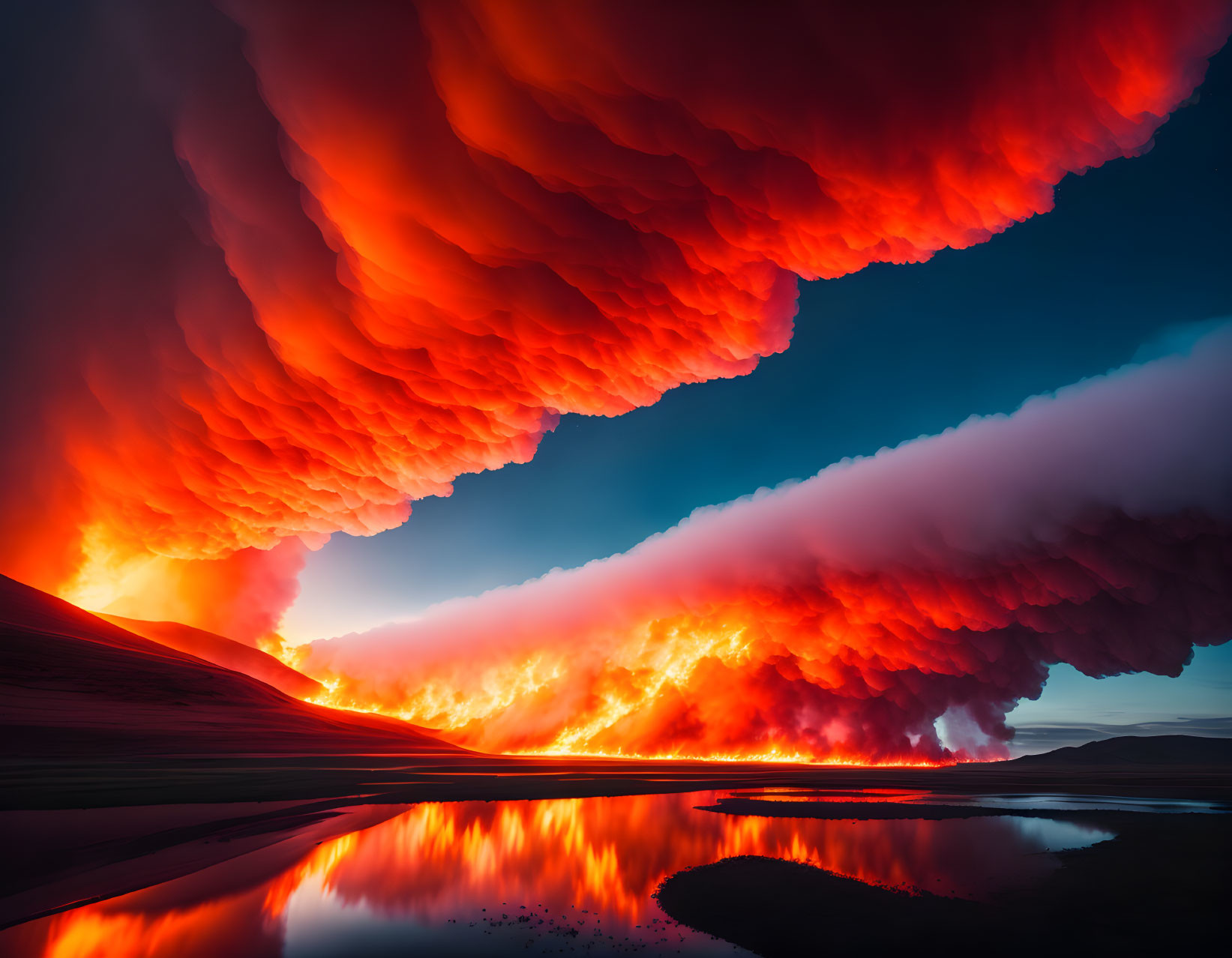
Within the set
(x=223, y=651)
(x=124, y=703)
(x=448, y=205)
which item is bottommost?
(x=124, y=703)

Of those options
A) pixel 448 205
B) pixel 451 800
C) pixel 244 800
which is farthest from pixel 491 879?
pixel 448 205

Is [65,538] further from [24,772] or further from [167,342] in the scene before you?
[24,772]

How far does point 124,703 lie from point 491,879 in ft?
58.6

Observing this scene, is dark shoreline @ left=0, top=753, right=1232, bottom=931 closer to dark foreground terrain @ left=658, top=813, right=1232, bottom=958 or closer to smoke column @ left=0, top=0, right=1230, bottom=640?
dark foreground terrain @ left=658, top=813, right=1232, bottom=958

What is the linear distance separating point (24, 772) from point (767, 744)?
36851mm

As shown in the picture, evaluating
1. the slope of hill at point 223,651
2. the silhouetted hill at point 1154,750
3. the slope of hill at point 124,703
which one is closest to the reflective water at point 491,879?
the slope of hill at point 124,703

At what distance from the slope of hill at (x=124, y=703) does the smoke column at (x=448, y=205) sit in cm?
534

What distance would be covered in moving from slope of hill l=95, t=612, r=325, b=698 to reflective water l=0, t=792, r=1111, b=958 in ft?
99.8

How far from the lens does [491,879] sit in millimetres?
3379

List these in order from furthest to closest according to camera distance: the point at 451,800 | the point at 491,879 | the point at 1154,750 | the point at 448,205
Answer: the point at 1154,750 → the point at 448,205 → the point at 451,800 → the point at 491,879

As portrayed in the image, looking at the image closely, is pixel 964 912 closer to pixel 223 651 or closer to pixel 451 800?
pixel 451 800

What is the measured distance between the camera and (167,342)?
1819 cm

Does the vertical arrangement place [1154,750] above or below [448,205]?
below

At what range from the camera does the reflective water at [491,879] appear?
7.67 feet
